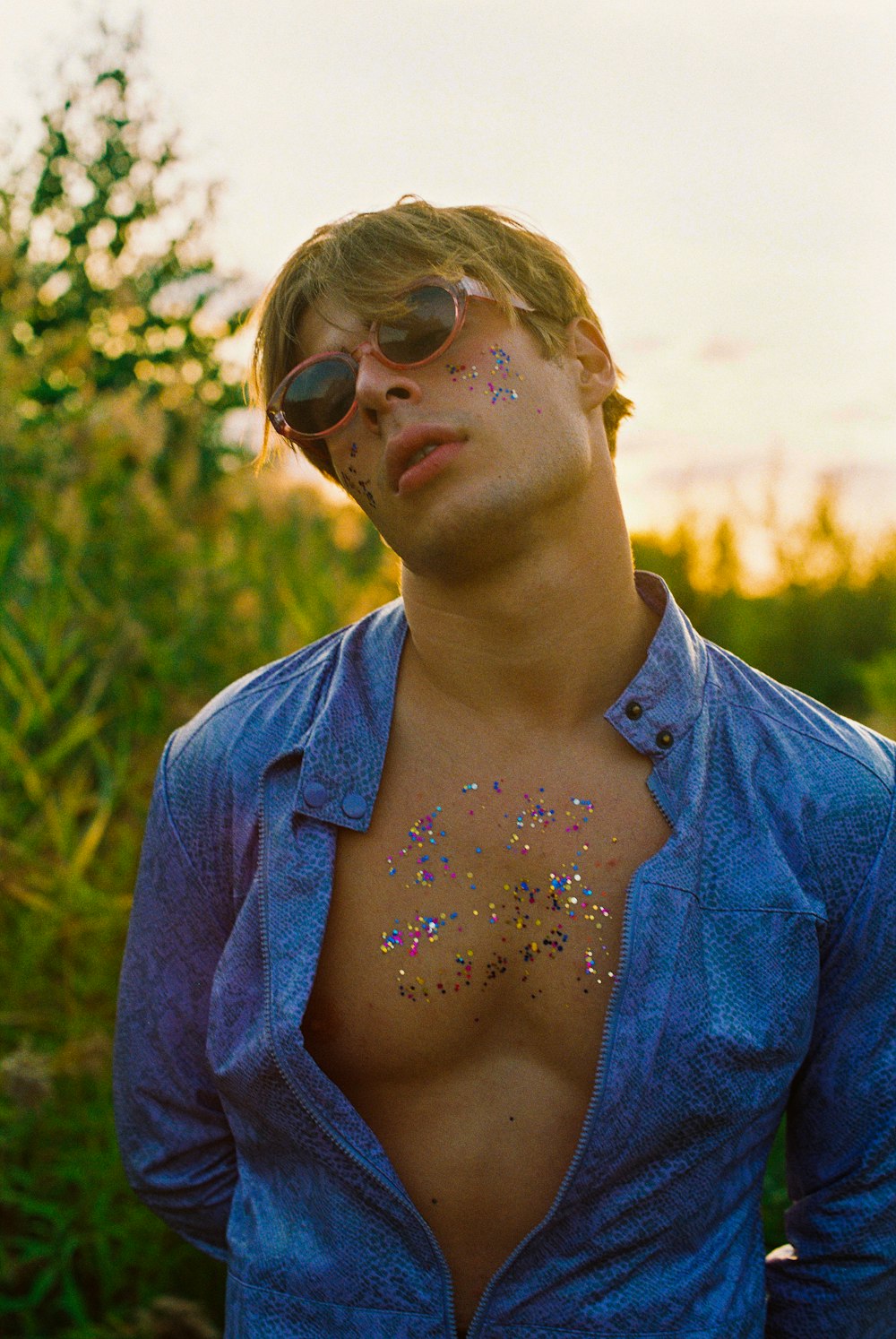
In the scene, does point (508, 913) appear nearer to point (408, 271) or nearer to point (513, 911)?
point (513, 911)

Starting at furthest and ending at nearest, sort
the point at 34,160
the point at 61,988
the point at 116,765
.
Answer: the point at 34,160, the point at 116,765, the point at 61,988

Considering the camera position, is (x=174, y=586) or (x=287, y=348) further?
(x=174, y=586)

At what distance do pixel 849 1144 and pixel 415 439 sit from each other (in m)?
1.32

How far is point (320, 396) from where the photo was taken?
1842 millimetres

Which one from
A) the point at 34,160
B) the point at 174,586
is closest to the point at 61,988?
the point at 174,586

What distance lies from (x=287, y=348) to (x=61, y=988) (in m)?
1.99

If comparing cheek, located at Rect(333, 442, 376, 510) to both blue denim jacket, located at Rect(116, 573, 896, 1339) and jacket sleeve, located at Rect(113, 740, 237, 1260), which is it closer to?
blue denim jacket, located at Rect(116, 573, 896, 1339)

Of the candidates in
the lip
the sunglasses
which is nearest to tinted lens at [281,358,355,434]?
the sunglasses

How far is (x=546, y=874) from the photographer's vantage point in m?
1.68

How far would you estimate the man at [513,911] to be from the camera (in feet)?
5.28

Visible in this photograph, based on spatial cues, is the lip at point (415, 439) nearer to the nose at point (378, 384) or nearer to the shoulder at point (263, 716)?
the nose at point (378, 384)

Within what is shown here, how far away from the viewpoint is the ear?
1.95 m

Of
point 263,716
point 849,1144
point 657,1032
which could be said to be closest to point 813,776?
point 657,1032

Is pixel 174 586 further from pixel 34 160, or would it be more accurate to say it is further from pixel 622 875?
pixel 622 875
